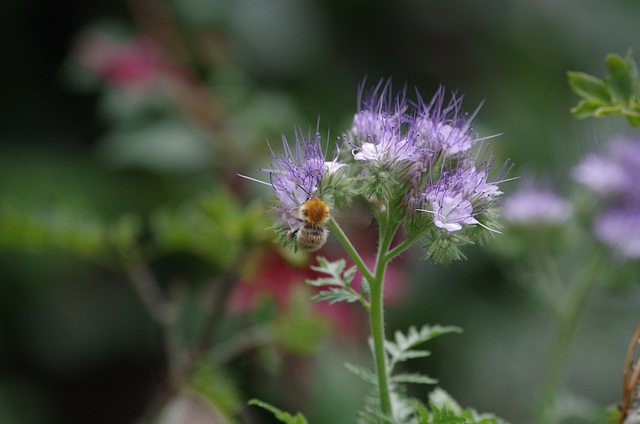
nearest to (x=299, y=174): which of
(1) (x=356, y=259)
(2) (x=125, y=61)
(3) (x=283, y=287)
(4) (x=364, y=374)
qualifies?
(1) (x=356, y=259)

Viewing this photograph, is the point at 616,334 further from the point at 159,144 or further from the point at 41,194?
the point at 41,194

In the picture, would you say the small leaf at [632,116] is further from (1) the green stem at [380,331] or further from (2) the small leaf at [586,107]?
(1) the green stem at [380,331]

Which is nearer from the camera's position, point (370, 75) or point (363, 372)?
point (363, 372)

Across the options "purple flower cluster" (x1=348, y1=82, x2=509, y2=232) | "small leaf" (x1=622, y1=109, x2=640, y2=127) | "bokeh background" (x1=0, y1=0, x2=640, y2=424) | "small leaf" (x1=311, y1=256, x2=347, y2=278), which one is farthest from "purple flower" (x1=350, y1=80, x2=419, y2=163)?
"bokeh background" (x1=0, y1=0, x2=640, y2=424)

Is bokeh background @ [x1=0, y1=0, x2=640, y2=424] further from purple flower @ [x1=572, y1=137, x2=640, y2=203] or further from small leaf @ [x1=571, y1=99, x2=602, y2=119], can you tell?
small leaf @ [x1=571, y1=99, x2=602, y2=119]

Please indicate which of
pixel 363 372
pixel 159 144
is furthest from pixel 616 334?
pixel 363 372

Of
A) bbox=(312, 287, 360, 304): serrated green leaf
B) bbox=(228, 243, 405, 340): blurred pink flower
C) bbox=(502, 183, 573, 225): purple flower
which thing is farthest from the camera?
bbox=(228, 243, 405, 340): blurred pink flower
